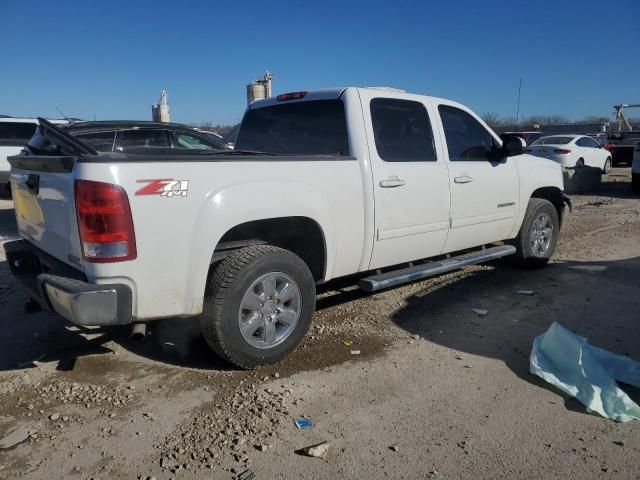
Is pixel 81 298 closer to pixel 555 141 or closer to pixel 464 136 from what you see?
pixel 464 136

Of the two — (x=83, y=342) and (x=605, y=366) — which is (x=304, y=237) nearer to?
(x=83, y=342)

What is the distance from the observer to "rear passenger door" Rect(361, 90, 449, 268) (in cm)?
422

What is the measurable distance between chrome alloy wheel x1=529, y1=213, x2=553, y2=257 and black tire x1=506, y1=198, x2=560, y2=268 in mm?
13

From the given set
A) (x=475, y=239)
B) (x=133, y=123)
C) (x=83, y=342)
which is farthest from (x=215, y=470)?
(x=133, y=123)

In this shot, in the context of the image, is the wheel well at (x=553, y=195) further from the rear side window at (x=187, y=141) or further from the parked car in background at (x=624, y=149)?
the parked car in background at (x=624, y=149)

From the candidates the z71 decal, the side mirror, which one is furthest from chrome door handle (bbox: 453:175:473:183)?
the z71 decal

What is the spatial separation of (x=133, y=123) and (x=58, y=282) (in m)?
5.99

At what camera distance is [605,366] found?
348 cm

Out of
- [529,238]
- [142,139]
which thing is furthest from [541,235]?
[142,139]

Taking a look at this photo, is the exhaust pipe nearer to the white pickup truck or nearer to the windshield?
the white pickup truck

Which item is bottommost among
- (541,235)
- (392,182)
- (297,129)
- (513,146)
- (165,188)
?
(541,235)

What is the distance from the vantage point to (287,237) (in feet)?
13.2

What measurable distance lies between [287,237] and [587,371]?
2.25m

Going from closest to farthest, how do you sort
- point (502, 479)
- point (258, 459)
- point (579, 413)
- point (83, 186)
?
point (502, 479), point (258, 459), point (83, 186), point (579, 413)
